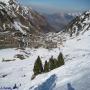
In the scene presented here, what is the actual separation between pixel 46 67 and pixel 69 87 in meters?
69.4

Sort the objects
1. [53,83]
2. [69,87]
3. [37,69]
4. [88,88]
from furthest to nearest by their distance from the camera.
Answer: [37,69]
[53,83]
[69,87]
[88,88]

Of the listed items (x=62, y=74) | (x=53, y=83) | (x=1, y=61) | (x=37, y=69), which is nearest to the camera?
(x=53, y=83)

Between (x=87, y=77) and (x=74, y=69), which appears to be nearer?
(x=87, y=77)

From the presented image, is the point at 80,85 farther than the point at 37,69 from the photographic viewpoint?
No

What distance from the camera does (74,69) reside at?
38.4 m

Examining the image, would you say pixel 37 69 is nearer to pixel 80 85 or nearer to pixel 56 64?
pixel 56 64

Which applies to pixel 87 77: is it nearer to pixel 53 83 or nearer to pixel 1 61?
pixel 53 83

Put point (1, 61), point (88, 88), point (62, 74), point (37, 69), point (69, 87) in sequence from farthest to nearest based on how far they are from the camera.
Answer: point (1, 61) → point (37, 69) → point (62, 74) → point (69, 87) → point (88, 88)

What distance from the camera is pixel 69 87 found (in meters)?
32.2

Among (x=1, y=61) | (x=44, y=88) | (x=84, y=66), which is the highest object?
(x=84, y=66)

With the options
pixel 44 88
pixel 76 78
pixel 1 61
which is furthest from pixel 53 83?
pixel 1 61

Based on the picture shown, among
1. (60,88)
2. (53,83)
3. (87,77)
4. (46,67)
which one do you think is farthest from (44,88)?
(46,67)

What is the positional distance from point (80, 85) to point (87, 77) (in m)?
1.98

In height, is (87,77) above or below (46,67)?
above
